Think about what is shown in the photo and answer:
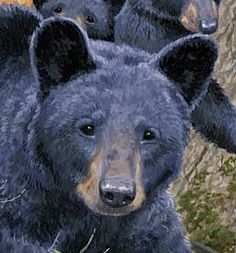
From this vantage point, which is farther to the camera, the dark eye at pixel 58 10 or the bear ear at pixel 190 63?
the dark eye at pixel 58 10

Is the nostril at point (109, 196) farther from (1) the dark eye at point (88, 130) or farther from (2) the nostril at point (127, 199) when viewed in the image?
(1) the dark eye at point (88, 130)

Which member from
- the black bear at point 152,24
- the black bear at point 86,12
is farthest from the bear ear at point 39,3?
the black bear at point 152,24

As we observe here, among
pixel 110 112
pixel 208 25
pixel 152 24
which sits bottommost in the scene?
pixel 152 24

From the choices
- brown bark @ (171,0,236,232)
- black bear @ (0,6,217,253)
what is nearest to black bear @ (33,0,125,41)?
brown bark @ (171,0,236,232)

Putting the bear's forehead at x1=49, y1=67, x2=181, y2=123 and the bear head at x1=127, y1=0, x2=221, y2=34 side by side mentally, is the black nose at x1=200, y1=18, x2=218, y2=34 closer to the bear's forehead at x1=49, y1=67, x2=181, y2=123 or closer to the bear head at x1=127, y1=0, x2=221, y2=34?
the bear head at x1=127, y1=0, x2=221, y2=34

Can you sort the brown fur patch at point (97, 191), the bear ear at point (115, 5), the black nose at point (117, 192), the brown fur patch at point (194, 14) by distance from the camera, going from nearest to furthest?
the black nose at point (117, 192) → the brown fur patch at point (97, 191) → the brown fur patch at point (194, 14) → the bear ear at point (115, 5)

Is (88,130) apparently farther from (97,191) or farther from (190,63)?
(190,63)

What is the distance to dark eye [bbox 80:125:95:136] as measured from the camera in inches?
157

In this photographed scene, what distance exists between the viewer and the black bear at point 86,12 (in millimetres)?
5891

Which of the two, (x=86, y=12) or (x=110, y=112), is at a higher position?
(x=110, y=112)

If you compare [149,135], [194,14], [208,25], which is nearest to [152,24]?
[194,14]

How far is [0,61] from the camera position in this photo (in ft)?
15.4

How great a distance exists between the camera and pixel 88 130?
4004mm

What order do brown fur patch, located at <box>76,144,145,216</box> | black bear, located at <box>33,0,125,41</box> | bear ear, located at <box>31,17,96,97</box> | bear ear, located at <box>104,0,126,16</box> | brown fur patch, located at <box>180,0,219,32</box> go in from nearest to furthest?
1. brown fur patch, located at <box>76,144,145,216</box>
2. bear ear, located at <box>31,17,96,97</box>
3. brown fur patch, located at <box>180,0,219,32</box>
4. black bear, located at <box>33,0,125,41</box>
5. bear ear, located at <box>104,0,126,16</box>
